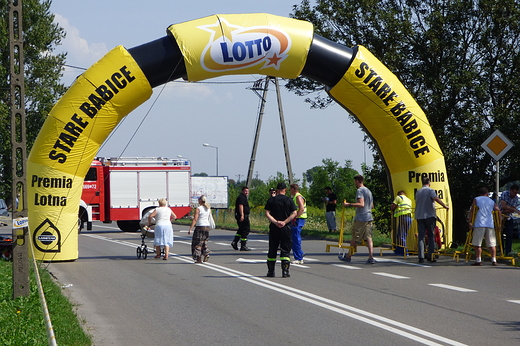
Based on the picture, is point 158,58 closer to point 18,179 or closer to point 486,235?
point 18,179

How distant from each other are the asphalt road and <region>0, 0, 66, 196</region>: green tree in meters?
25.9

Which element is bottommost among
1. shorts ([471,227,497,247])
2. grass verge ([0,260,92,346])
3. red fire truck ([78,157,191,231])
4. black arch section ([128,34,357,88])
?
grass verge ([0,260,92,346])

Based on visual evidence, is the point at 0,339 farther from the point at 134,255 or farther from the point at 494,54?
the point at 494,54

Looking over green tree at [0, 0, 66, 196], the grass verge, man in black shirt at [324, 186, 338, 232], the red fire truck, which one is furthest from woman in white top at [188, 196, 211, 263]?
green tree at [0, 0, 66, 196]

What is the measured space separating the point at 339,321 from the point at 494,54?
1538cm

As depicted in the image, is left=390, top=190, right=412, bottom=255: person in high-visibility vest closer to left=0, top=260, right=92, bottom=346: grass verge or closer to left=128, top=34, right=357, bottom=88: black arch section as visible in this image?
left=128, top=34, right=357, bottom=88: black arch section

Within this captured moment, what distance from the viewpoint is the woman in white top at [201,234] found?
1576cm

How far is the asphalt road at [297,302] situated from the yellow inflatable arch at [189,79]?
1659 millimetres

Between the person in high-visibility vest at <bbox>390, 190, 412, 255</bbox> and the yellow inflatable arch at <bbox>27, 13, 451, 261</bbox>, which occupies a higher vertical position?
the yellow inflatable arch at <bbox>27, 13, 451, 261</bbox>

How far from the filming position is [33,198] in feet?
50.7

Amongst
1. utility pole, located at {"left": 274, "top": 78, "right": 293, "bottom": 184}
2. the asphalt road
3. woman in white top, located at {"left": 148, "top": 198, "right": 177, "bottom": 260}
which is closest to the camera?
the asphalt road

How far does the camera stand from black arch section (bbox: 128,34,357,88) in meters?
15.7

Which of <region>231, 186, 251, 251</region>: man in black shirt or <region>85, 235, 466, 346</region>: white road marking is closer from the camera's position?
<region>85, 235, 466, 346</region>: white road marking

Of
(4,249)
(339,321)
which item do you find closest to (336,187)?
(4,249)
